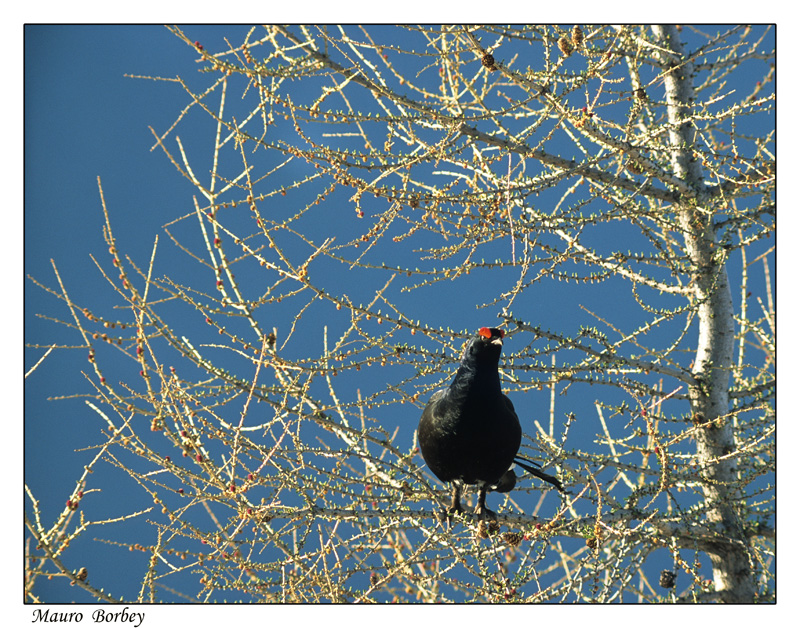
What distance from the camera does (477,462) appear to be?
10.7 feet

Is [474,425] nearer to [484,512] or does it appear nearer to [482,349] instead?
[482,349]

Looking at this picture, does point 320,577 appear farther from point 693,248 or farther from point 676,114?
point 676,114

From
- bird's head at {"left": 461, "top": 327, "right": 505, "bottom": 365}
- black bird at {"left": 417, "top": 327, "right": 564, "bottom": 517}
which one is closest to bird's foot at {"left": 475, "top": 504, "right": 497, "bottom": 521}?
black bird at {"left": 417, "top": 327, "right": 564, "bottom": 517}

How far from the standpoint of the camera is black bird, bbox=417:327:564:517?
3230mm

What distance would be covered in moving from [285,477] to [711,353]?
2651mm

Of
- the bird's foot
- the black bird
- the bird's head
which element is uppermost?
the bird's head

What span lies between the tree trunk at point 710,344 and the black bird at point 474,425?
1.51 metres

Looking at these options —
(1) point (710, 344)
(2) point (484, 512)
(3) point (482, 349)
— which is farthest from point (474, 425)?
Result: (1) point (710, 344)

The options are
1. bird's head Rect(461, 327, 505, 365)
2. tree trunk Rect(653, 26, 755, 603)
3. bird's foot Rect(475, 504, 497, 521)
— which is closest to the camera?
bird's head Rect(461, 327, 505, 365)

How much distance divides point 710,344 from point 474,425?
6.29 ft

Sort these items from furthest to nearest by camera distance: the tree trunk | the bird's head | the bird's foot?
the tree trunk < the bird's foot < the bird's head

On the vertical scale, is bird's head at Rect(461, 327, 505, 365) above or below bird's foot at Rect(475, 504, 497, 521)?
above

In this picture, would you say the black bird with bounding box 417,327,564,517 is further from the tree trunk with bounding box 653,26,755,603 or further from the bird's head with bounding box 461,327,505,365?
the tree trunk with bounding box 653,26,755,603

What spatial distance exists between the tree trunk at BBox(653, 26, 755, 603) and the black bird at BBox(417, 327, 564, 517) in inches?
59.6
